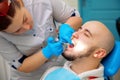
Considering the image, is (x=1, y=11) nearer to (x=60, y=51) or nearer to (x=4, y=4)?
(x=4, y=4)

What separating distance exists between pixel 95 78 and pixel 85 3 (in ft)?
5.49

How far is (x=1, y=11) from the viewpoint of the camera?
1.00m

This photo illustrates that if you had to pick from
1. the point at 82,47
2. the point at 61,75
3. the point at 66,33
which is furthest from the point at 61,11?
the point at 61,75

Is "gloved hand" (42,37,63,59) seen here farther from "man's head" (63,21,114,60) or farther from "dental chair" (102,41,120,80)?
"dental chair" (102,41,120,80)

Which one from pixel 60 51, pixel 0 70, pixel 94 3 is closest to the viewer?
pixel 60 51

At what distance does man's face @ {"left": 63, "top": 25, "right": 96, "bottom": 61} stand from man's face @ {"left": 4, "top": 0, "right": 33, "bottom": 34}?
11.1 inches

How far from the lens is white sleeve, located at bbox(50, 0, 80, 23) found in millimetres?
1374

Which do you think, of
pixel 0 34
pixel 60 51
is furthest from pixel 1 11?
pixel 60 51


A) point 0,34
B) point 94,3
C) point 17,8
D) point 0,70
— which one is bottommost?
point 0,70

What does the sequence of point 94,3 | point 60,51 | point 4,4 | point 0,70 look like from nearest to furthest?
point 4,4 → point 60,51 → point 0,70 → point 94,3

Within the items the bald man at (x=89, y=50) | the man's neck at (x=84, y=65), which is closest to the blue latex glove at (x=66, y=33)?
the bald man at (x=89, y=50)

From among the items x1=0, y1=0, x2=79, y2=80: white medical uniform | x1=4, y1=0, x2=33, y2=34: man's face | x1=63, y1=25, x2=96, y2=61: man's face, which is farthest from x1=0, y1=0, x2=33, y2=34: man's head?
x1=63, y1=25, x2=96, y2=61: man's face

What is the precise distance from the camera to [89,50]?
1.22m

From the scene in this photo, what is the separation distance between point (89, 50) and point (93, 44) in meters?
0.04
